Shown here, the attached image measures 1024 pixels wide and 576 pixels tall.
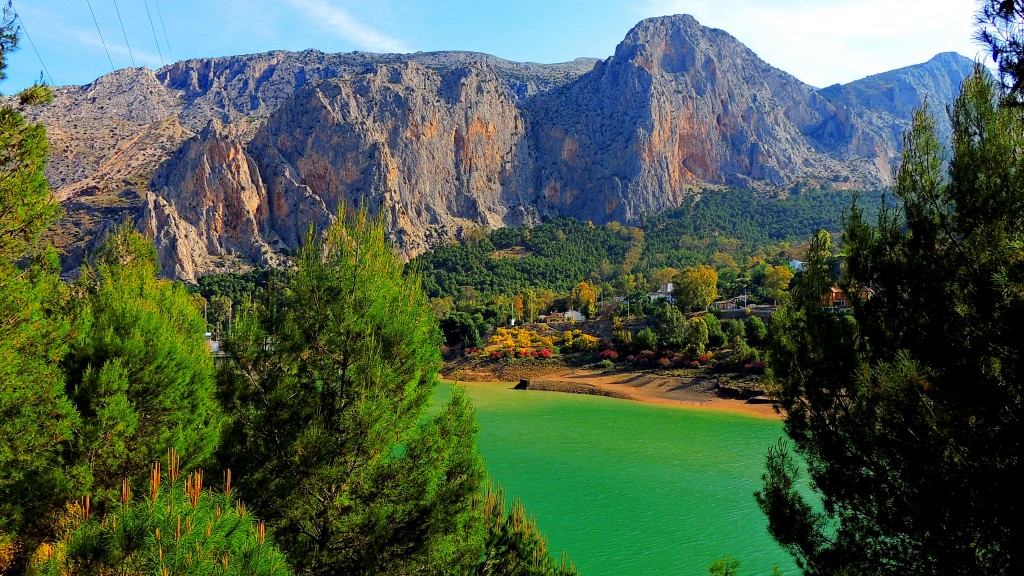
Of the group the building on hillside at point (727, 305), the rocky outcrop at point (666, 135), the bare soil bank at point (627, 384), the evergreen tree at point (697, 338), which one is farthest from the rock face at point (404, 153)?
the evergreen tree at point (697, 338)

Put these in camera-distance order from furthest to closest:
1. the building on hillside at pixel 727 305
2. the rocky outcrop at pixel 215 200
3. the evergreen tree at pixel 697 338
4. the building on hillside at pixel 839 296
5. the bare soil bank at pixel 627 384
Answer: the rocky outcrop at pixel 215 200
the building on hillside at pixel 727 305
the evergreen tree at pixel 697 338
the bare soil bank at pixel 627 384
the building on hillside at pixel 839 296

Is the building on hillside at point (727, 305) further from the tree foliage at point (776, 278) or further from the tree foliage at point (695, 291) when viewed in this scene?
the tree foliage at point (776, 278)

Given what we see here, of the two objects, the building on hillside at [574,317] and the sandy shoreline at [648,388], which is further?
the building on hillside at [574,317]

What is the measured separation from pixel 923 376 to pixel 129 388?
8167 mm

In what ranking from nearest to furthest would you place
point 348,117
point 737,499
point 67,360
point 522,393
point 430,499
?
point 430,499, point 67,360, point 737,499, point 522,393, point 348,117

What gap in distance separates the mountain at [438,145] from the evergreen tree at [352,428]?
7048 cm

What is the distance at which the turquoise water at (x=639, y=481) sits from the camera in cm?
1293

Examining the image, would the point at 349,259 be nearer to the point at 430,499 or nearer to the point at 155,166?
the point at 430,499

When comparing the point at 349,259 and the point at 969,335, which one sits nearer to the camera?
the point at 969,335

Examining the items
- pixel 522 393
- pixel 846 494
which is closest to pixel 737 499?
pixel 846 494

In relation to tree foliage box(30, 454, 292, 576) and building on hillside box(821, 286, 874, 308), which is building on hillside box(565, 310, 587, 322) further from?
tree foliage box(30, 454, 292, 576)

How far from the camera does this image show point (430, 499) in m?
5.86

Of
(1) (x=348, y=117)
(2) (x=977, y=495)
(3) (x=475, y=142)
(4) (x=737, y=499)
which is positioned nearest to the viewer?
(2) (x=977, y=495)

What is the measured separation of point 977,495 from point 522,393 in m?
34.1
